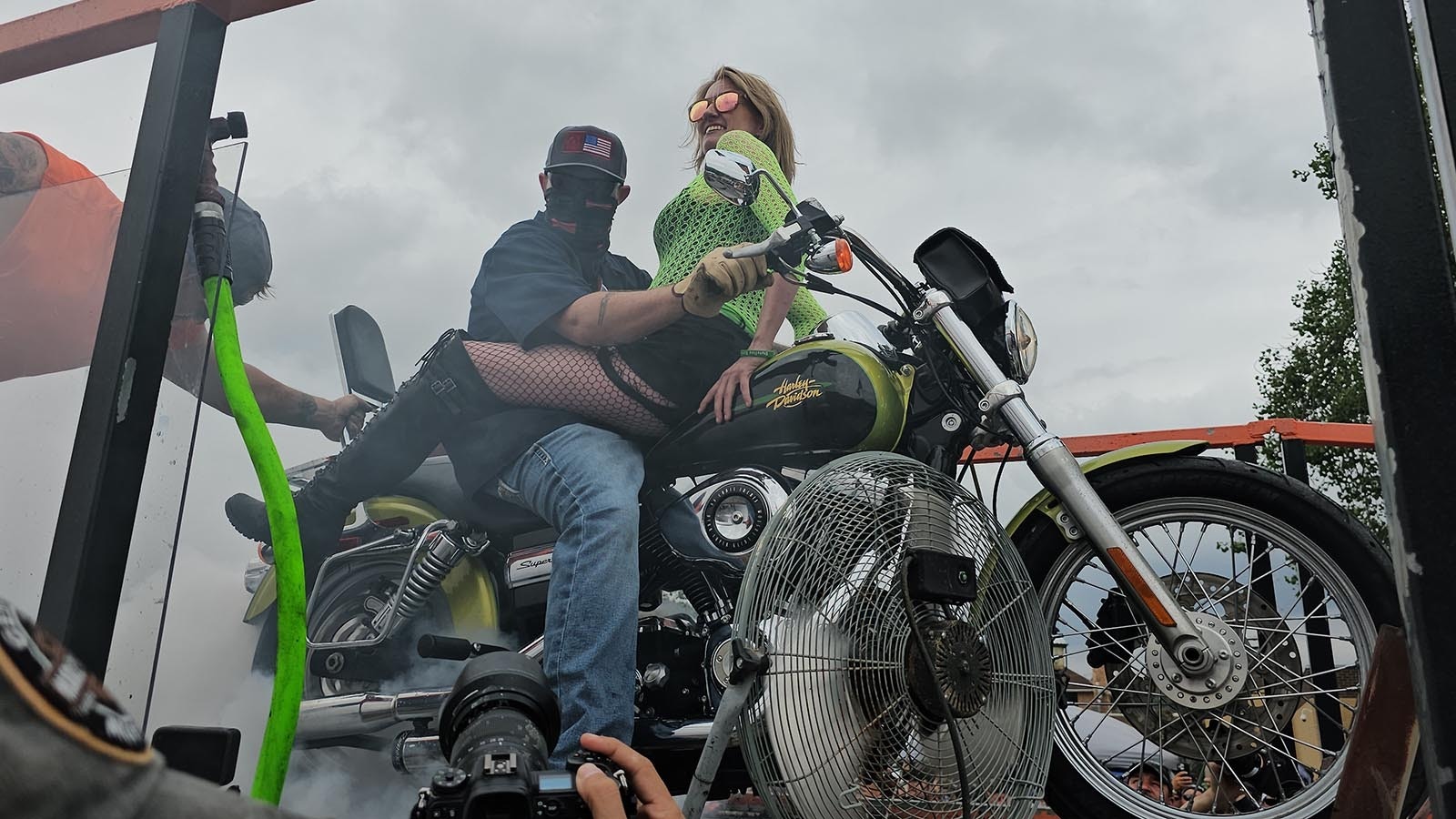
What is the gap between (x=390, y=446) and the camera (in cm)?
248

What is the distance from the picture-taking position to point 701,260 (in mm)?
2480

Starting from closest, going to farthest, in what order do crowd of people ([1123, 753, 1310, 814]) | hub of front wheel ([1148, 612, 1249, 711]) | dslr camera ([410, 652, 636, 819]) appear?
1. dslr camera ([410, 652, 636, 819])
2. hub of front wheel ([1148, 612, 1249, 711])
3. crowd of people ([1123, 753, 1310, 814])

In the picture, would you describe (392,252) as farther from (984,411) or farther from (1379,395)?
(1379,395)

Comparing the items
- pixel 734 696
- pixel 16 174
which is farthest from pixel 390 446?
pixel 734 696

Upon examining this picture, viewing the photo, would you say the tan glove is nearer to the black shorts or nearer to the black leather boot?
the black shorts

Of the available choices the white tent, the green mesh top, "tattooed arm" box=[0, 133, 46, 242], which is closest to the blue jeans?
the green mesh top

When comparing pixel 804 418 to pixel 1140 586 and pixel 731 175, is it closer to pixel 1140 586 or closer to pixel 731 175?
pixel 731 175

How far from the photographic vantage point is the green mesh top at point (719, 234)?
2492 mm

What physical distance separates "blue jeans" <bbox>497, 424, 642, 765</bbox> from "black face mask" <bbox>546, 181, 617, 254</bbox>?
0.52m

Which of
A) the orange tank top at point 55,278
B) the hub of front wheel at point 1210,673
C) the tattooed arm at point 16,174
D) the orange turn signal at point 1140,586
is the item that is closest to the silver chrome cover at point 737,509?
the orange turn signal at point 1140,586

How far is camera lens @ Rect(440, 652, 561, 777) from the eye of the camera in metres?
1.19

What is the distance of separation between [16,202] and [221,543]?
944mm

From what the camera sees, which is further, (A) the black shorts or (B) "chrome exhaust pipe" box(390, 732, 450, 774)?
(A) the black shorts

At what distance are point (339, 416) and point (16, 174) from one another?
0.94 m
